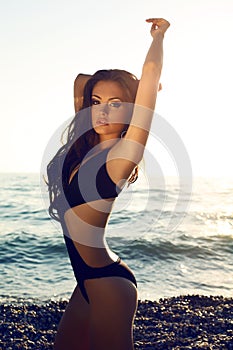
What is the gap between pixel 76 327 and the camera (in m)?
2.99

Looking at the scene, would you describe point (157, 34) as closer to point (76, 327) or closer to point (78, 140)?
point (78, 140)

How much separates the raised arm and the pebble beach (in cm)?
487

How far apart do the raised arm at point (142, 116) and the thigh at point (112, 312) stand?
636mm

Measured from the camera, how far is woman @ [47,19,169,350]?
2.65m

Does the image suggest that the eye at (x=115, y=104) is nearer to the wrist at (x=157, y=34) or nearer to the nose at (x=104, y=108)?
the nose at (x=104, y=108)

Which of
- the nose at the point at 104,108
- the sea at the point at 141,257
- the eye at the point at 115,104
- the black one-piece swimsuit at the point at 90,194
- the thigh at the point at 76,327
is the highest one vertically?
the eye at the point at 115,104

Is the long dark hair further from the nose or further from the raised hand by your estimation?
the raised hand

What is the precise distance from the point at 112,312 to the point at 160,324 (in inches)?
210

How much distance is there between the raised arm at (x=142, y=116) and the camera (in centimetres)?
260

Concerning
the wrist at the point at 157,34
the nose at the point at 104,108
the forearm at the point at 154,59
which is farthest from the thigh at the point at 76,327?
the wrist at the point at 157,34

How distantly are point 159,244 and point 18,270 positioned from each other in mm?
5254

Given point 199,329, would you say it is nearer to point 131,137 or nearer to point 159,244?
point 131,137

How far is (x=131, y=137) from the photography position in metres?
2.62

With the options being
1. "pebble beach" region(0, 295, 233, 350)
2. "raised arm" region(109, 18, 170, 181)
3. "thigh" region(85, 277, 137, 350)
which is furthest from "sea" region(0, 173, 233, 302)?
"raised arm" region(109, 18, 170, 181)
